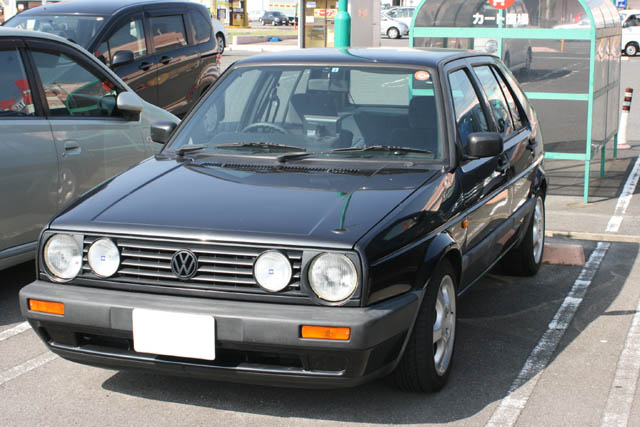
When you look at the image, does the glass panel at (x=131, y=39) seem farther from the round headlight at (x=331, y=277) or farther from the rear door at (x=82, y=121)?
the round headlight at (x=331, y=277)

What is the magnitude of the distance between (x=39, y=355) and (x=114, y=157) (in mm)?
1918

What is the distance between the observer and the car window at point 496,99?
18.7 feet

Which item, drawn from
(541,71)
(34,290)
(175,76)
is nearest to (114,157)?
(34,290)

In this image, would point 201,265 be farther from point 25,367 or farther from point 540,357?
point 540,357

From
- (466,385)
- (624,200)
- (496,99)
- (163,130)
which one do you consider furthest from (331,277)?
(624,200)

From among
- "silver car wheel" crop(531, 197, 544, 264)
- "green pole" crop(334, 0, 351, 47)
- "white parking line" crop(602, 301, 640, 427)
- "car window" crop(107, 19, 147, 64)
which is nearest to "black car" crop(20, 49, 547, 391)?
"white parking line" crop(602, 301, 640, 427)

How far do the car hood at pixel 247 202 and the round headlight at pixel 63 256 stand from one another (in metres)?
0.06

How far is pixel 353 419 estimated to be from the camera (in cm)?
395

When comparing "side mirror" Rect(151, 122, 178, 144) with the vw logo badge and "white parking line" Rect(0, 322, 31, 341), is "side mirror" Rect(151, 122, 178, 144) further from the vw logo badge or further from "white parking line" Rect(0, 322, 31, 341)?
the vw logo badge

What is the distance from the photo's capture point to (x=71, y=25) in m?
10.0

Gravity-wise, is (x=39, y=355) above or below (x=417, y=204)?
below

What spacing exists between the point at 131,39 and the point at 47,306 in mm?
6891

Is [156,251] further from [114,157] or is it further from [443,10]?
[443,10]

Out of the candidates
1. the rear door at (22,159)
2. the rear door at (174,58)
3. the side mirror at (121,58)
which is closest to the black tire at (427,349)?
the rear door at (22,159)
